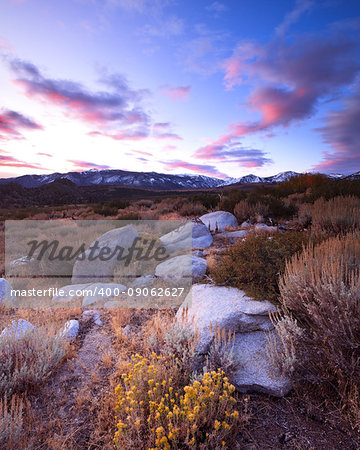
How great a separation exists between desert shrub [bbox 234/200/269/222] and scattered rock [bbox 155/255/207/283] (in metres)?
5.80

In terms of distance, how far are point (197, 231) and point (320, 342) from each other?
602cm

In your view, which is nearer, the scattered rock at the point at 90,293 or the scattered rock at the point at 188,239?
the scattered rock at the point at 90,293

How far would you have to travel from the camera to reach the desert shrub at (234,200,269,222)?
10.8 meters

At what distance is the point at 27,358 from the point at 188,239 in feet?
18.4

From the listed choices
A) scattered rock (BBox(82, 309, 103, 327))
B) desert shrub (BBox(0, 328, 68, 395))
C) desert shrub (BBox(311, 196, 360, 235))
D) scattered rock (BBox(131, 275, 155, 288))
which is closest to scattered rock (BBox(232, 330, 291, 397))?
desert shrub (BBox(0, 328, 68, 395))

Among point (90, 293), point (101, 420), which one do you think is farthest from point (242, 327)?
point (90, 293)

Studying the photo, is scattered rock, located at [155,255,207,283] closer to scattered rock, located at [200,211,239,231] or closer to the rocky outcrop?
the rocky outcrop

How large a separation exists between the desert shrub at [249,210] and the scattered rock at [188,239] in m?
3.30

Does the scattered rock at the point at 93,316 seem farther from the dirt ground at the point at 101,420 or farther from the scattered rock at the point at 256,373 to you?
the scattered rock at the point at 256,373

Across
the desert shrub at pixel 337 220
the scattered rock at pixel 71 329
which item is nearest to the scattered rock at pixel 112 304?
Result: the scattered rock at pixel 71 329

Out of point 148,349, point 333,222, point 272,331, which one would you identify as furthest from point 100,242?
point 333,222

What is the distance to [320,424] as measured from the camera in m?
2.22

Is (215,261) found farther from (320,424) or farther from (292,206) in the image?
(292,206)

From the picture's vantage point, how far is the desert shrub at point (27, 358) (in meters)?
2.66
